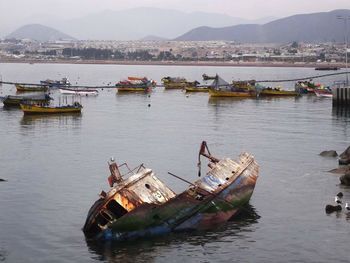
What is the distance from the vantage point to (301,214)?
1527 inches

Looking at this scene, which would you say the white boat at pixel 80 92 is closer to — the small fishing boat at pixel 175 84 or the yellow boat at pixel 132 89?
the yellow boat at pixel 132 89

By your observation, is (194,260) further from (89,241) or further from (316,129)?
(316,129)

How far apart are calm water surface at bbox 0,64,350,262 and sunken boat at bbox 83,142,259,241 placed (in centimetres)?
62

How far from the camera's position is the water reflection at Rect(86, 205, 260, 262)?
3178 centimetres

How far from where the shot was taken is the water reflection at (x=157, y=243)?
31.8 meters

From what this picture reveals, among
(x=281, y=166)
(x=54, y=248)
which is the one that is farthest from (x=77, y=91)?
(x=54, y=248)

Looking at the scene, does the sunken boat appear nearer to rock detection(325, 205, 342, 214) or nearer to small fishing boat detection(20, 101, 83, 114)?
rock detection(325, 205, 342, 214)

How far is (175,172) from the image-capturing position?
50.0 meters

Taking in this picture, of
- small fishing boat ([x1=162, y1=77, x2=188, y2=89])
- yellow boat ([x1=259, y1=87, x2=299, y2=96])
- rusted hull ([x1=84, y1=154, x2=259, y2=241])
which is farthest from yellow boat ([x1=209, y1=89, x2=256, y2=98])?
rusted hull ([x1=84, y1=154, x2=259, y2=241])

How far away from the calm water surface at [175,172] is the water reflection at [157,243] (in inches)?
2.0

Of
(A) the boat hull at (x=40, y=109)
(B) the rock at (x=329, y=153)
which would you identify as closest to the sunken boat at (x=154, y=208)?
(B) the rock at (x=329, y=153)

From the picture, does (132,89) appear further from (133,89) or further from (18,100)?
(18,100)

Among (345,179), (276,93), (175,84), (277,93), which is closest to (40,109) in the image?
(345,179)

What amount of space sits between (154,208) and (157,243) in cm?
171
